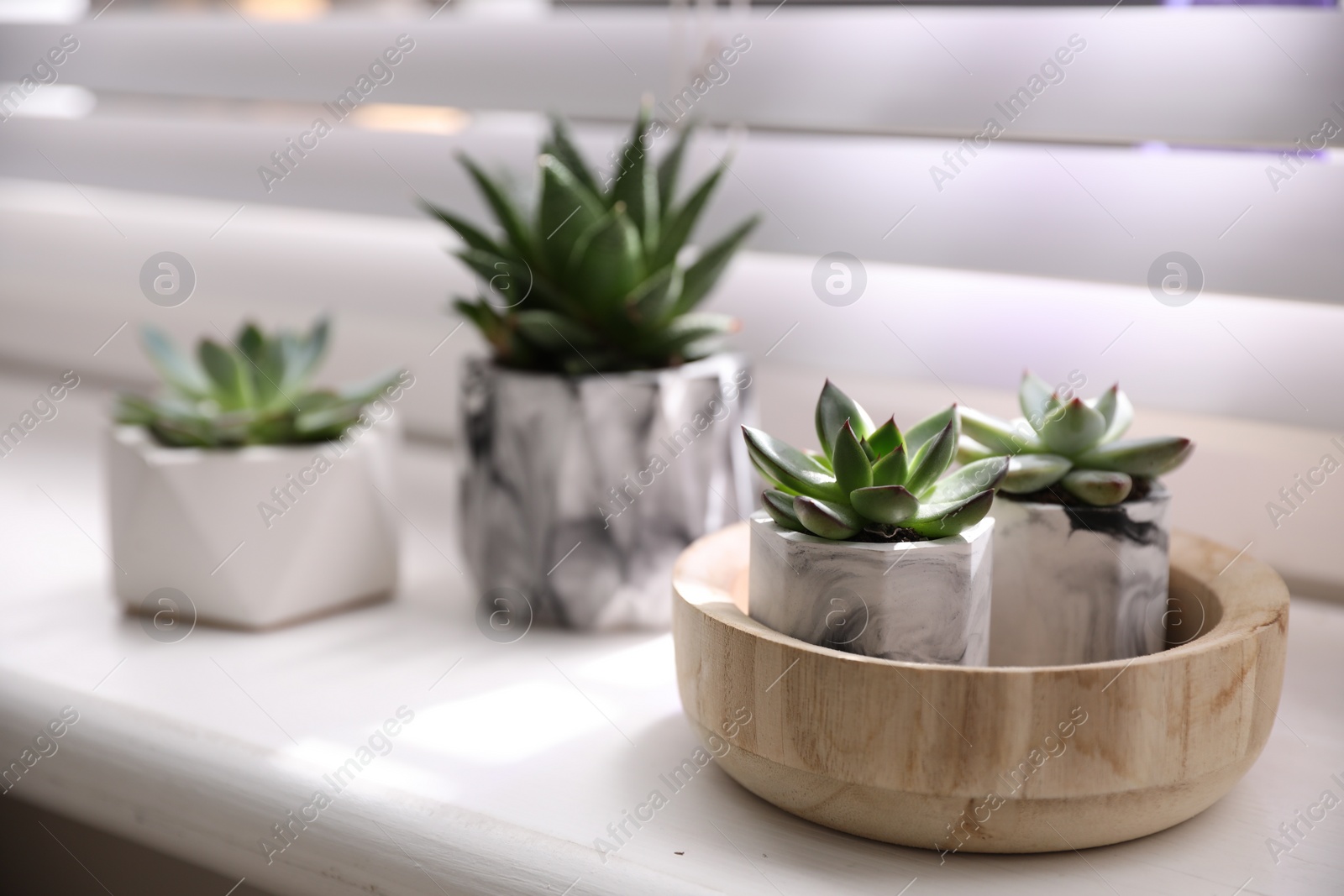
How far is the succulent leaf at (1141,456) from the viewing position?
54 centimetres

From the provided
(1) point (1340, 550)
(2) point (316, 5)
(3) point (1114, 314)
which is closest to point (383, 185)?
(3) point (1114, 314)

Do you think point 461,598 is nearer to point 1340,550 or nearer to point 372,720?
point 372,720

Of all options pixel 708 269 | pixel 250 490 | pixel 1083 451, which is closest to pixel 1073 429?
pixel 1083 451

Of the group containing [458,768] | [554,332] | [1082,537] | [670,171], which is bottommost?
[458,768]

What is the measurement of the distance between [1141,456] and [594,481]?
320mm

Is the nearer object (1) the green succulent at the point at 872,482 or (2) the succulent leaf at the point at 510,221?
(1) the green succulent at the point at 872,482

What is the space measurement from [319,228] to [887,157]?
661 mm

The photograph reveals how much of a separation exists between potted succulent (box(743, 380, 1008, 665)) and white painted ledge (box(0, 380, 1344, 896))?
9cm

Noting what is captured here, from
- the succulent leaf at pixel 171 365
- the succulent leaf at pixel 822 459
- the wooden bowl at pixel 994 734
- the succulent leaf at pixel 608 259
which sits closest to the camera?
the wooden bowl at pixel 994 734

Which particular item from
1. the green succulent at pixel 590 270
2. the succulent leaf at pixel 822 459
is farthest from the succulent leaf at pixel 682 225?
the succulent leaf at pixel 822 459

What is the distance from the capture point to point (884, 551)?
49 centimetres

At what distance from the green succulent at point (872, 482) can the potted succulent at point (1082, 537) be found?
51 millimetres

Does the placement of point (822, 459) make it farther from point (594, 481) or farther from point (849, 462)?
point (594, 481)

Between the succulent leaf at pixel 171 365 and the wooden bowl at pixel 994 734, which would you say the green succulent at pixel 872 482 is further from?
the succulent leaf at pixel 171 365
